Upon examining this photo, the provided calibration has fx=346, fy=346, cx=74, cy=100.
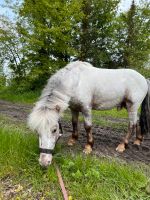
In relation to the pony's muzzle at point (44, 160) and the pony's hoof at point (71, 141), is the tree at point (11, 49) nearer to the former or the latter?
the pony's hoof at point (71, 141)

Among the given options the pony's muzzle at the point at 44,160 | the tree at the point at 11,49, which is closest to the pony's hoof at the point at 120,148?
the pony's muzzle at the point at 44,160

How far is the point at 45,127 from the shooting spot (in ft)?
16.5

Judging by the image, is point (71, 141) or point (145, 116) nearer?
point (71, 141)

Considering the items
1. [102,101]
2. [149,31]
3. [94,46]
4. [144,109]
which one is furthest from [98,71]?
[149,31]

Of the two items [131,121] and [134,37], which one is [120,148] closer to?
[131,121]

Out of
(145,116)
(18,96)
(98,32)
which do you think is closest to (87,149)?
(145,116)

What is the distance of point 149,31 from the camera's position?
2642 cm

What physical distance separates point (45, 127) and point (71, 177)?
804 mm

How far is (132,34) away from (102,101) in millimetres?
19747

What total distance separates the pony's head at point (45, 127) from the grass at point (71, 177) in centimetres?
27

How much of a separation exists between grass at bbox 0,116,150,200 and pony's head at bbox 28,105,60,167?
0.88ft

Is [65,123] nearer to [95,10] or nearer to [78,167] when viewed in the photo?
[78,167]

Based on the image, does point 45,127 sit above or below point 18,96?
below

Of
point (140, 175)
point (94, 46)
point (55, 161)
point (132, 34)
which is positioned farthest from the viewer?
point (132, 34)
